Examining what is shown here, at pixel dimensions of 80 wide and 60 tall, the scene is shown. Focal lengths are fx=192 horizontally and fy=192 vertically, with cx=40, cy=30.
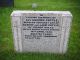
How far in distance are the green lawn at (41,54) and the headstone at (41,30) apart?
184mm

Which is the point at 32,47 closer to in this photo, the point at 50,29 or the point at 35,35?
the point at 35,35

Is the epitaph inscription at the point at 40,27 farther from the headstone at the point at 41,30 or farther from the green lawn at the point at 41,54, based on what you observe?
the green lawn at the point at 41,54

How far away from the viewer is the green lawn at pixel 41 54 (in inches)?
185

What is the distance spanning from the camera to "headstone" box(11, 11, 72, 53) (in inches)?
175

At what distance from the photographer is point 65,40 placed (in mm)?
4715

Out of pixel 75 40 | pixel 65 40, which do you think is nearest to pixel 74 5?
pixel 75 40

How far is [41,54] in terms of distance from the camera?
481 cm

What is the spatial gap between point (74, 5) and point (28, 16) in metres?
4.80

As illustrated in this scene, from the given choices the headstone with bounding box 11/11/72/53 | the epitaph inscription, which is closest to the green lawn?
the headstone with bounding box 11/11/72/53

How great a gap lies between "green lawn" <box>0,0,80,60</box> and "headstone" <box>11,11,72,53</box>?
0.18 m

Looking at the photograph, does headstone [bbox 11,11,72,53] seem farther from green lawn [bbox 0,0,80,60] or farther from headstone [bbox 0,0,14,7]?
headstone [bbox 0,0,14,7]

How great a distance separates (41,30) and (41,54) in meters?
0.63

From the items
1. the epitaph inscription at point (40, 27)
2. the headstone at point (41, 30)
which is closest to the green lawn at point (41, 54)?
the headstone at point (41, 30)

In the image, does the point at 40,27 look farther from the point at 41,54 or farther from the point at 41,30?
the point at 41,54
